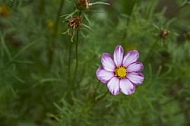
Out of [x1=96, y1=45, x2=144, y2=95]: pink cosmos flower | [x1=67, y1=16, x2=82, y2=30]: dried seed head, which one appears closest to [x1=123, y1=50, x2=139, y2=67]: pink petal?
[x1=96, y1=45, x2=144, y2=95]: pink cosmos flower

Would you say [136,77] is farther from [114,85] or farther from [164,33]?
[164,33]

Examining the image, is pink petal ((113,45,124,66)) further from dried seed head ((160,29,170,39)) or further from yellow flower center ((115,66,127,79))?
dried seed head ((160,29,170,39))

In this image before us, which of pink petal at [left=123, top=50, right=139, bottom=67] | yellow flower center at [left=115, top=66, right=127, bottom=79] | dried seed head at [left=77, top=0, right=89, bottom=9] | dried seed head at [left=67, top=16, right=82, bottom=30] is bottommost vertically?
yellow flower center at [left=115, top=66, right=127, bottom=79]

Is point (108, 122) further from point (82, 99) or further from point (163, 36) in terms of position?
point (163, 36)

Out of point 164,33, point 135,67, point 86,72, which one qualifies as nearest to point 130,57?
point 135,67

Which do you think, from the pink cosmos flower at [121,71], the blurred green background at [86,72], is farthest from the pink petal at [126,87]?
the blurred green background at [86,72]
